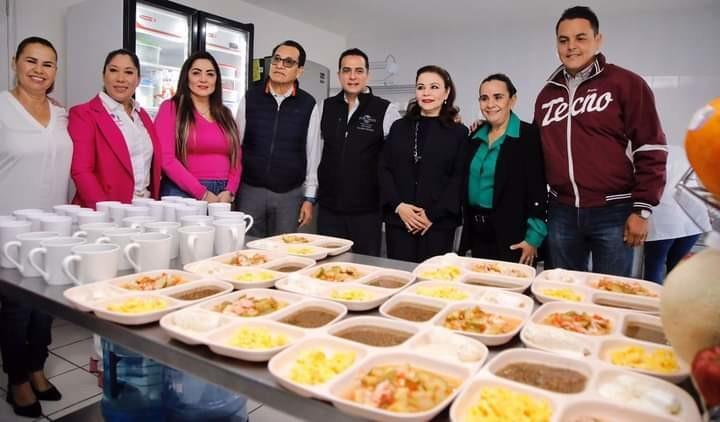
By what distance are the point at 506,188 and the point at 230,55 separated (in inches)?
150

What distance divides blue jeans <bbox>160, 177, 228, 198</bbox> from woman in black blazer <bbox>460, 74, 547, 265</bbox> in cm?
138

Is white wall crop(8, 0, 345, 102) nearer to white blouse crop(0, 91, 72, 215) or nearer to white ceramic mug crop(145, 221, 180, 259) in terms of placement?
white blouse crop(0, 91, 72, 215)

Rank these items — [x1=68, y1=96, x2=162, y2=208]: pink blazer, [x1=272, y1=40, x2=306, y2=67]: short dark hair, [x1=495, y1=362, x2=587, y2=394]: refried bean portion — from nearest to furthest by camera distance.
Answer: [x1=495, y1=362, x2=587, y2=394]: refried bean portion, [x1=68, y1=96, x2=162, y2=208]: pink blazer, [x1=272, y1=40, x2=306, y2=67]: short dark hair

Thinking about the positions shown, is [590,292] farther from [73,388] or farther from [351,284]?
[73,388]

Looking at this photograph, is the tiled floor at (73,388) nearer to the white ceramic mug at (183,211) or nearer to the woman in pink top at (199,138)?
the white ceramic mug at (183,211)

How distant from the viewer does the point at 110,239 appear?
1.55 meters

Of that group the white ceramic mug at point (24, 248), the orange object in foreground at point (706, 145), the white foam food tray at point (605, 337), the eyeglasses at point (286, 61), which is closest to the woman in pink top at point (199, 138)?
the eyeglasses at point (286, 61)

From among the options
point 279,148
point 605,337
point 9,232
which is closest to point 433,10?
point 279,148

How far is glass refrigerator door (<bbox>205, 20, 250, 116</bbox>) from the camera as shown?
494 cm

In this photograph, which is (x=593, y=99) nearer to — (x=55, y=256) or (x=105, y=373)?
(x=55, y=256)

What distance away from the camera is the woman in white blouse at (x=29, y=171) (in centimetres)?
231

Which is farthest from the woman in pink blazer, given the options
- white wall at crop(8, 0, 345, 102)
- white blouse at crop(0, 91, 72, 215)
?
white wall at crop(8, 0, 345, 102)

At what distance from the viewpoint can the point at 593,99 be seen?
2.28 m

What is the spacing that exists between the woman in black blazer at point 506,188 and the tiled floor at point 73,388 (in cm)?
127
